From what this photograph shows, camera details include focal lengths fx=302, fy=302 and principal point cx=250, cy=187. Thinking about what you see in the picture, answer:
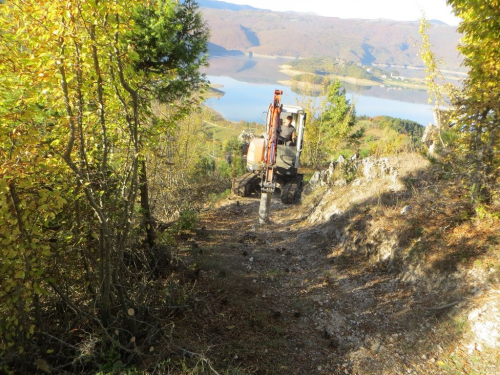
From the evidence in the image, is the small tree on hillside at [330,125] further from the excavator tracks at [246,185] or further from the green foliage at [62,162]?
the green foliage at [62,162]

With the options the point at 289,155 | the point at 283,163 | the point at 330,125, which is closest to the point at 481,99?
the point at 289,155

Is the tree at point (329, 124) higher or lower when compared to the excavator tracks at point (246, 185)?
higher

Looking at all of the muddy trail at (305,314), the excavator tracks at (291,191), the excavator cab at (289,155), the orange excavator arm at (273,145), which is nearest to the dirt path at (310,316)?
the muddy trail at (305,314)

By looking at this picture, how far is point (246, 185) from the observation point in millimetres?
14672

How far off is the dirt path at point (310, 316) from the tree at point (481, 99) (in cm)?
261

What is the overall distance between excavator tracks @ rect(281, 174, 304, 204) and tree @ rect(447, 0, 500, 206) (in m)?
8.02

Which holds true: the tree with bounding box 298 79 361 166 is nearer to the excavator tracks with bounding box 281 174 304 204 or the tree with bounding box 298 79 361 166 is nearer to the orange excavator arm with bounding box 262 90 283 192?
the excavator tracks with bounding box 281 174 304 204

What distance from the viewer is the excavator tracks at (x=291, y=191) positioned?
13.9 meters

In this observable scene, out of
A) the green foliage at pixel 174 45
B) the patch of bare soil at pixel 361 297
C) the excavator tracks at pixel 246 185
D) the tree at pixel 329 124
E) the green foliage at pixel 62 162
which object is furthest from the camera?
the tree at pixel 329 124

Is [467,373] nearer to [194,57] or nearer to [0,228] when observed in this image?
[0,228]

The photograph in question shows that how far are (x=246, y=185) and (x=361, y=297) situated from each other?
8.95 m

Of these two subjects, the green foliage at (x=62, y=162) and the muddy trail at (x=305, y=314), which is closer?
the green foliage at (x=62, y=162)

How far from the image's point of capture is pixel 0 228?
9.34ft

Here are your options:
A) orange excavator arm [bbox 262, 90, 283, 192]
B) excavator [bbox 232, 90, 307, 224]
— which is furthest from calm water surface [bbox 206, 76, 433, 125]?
orange excavator arm [bbox 262, 90, 283, 192]
